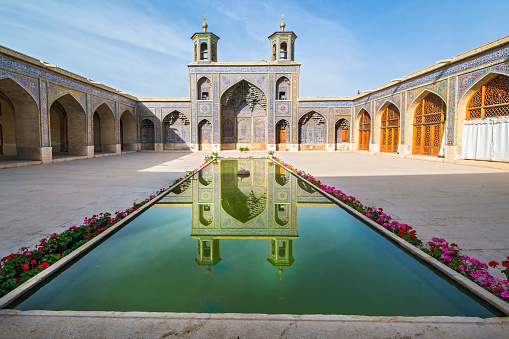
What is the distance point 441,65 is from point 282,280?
37.5 ft

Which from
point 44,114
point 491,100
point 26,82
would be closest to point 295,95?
point 491,100

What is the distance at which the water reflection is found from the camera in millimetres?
2658

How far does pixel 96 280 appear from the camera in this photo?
2.04 m

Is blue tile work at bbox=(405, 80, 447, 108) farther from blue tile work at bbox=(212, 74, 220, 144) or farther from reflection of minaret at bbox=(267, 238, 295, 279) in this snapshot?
blue tile work at bbox=(212, 74, 220, 144)

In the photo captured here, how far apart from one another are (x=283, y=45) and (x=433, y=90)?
34.1ft

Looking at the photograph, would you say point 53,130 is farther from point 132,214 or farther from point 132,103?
point 132,214

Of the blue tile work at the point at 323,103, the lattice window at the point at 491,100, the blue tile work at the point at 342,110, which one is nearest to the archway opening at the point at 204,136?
the blue tile work at the point at 323,103

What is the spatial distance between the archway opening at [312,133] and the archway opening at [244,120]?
256 cm

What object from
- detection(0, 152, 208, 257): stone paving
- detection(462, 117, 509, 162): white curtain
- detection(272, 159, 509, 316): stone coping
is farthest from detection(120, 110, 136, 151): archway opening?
detection(272, 159, 509, 316): stone coping

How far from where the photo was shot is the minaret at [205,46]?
18641 millimetres

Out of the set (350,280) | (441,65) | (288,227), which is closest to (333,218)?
(288,227)

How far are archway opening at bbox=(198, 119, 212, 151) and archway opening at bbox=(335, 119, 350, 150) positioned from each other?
27.3 feet

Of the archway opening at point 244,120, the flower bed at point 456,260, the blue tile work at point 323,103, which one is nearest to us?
the flower bed at point 456,260

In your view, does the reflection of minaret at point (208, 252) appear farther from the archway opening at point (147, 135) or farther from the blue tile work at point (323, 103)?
the archway opening at point (147, 135)
